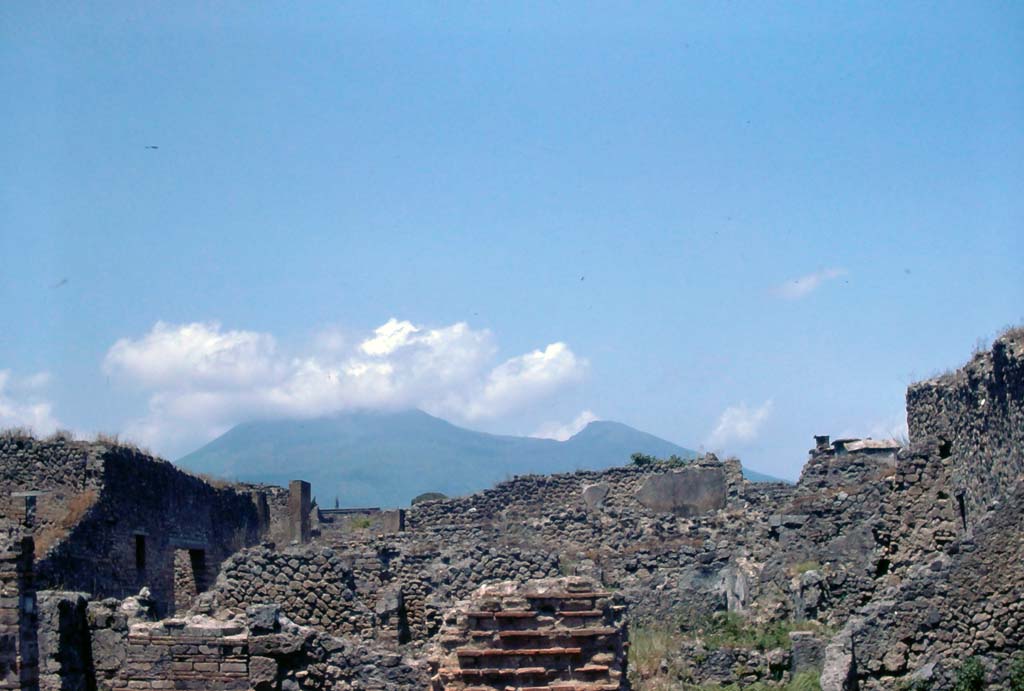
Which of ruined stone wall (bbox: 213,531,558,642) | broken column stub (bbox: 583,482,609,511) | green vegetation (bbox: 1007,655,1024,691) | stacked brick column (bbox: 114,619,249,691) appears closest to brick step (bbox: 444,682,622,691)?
stacked brick column (bbox: 114,619,249,691)

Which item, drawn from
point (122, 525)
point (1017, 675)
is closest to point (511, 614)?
point (1017, 675)

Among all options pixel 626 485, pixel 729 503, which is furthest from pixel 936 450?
pixel 626 485

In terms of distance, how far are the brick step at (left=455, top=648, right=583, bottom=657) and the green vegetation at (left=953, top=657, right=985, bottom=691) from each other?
29.1 feet

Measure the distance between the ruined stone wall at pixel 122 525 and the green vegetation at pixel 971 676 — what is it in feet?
43.6

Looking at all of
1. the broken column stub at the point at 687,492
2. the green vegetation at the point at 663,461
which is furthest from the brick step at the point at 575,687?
the green vegetation at the point at 663,461

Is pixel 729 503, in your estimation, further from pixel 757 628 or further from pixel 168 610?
pixel 168 610

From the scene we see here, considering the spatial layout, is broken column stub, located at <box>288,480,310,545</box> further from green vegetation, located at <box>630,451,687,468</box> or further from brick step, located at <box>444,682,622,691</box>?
brick step, located at <box>444,682,622,691</box>

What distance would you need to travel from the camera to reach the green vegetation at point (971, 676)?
20562mm

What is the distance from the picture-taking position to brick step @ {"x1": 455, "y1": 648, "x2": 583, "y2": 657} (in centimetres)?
1378

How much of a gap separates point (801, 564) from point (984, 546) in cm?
645

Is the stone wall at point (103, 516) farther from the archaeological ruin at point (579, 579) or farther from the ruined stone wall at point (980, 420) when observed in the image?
the ruined stone wall at point (980, 420)

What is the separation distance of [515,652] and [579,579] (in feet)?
3.23

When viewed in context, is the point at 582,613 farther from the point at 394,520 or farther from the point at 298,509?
the point at 298,509

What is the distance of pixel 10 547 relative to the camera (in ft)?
43.4
